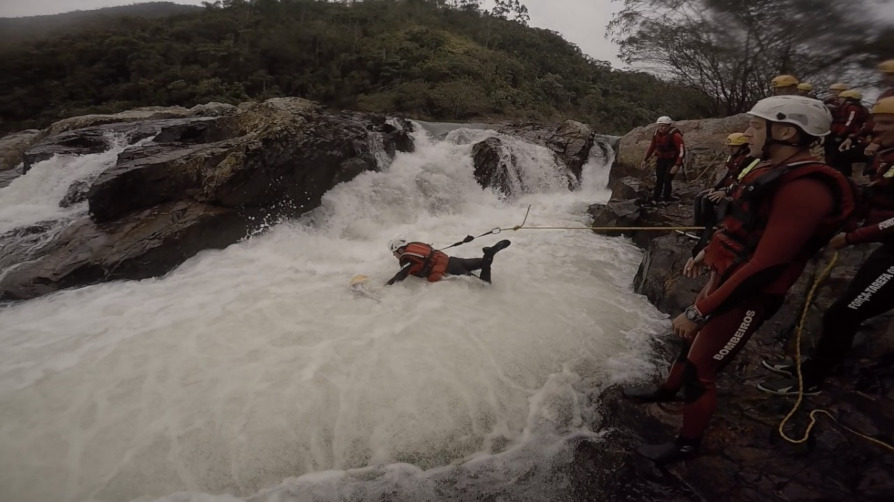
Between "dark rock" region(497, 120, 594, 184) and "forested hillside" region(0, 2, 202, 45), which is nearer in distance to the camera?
"dark rock" region(497, 120, 594, 184)

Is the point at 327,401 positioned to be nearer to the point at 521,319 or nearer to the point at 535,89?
the point at 521,319

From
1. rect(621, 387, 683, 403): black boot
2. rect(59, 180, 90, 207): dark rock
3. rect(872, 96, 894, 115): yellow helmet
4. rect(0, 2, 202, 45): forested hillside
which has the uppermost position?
rect(0, 2, 202, 45): forested hillside

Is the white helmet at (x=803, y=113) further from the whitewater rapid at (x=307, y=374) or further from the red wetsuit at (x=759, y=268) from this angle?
the whitewater rapid at (x=307, y=374)

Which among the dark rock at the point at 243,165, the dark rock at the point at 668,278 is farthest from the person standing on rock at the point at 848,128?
the dark rock at the point at 243,165

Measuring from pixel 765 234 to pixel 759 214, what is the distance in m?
0.15

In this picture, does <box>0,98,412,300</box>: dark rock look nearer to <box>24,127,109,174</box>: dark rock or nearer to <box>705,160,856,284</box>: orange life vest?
<box>24,127,109,174</box>: dark rock

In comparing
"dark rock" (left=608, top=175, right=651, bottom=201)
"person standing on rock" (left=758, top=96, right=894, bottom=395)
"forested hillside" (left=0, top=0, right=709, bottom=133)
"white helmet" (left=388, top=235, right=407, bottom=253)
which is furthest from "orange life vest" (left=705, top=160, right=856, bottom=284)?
"forested hillside" (left=0, top=0, right=709, bottom=133)

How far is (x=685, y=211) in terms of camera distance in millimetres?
6754

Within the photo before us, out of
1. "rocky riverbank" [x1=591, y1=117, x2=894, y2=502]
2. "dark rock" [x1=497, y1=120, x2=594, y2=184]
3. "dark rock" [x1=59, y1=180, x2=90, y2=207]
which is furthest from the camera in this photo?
"dark rock" [x1=497, y1=120, x2=594, y2=184]

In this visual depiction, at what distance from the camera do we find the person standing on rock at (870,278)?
225cm

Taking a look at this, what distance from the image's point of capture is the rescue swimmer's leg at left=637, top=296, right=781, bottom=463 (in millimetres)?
1979

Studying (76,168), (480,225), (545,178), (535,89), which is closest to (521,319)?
(480,225)

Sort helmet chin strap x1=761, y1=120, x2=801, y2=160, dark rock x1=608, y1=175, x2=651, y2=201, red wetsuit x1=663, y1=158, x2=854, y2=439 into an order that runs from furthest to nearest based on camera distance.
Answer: dark rock x1=608, y1=175, x2=651, y2=201 < helmet chin strap x1=761, y1=120, x2=801, y2=160 < red wetsuit x1=663, y1=158, x2=854, y2=439

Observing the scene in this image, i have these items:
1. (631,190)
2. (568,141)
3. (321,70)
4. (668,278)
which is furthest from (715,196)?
(321,70)
